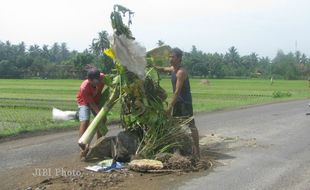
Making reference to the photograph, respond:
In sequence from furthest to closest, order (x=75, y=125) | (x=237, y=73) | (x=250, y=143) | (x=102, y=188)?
1. (x=237, y=73)
2. (x=75, y=125)
3. (x=250, y=143)
4. (x=102, y=188)

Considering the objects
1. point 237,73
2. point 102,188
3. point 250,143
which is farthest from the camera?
point 237,73

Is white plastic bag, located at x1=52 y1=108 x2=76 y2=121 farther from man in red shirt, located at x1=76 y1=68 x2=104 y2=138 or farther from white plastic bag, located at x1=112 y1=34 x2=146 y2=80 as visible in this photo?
white plastic bag, located at x1=112 y1=34 x2=146 y2=80

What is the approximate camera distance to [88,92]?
8.73 meters

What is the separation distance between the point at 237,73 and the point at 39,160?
330 ft

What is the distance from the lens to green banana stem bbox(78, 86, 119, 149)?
8.28m

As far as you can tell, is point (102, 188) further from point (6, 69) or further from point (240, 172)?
point (6, 69)

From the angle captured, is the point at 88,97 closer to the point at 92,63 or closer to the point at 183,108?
the point at 183,108

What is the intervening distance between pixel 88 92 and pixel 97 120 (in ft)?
1.87

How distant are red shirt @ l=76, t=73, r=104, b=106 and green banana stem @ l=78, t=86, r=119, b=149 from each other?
0.92 ft

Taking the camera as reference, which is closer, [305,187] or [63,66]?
[305,187]

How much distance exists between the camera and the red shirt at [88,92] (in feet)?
28.5

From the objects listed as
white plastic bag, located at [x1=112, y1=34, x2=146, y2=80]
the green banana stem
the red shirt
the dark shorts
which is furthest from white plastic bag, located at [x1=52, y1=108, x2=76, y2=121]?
white plastic bag, located at [x1=112, y1=34, x2=146, y2=80]

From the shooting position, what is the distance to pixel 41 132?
12.1 metres

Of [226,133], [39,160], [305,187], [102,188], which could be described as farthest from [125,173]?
[226,133]
